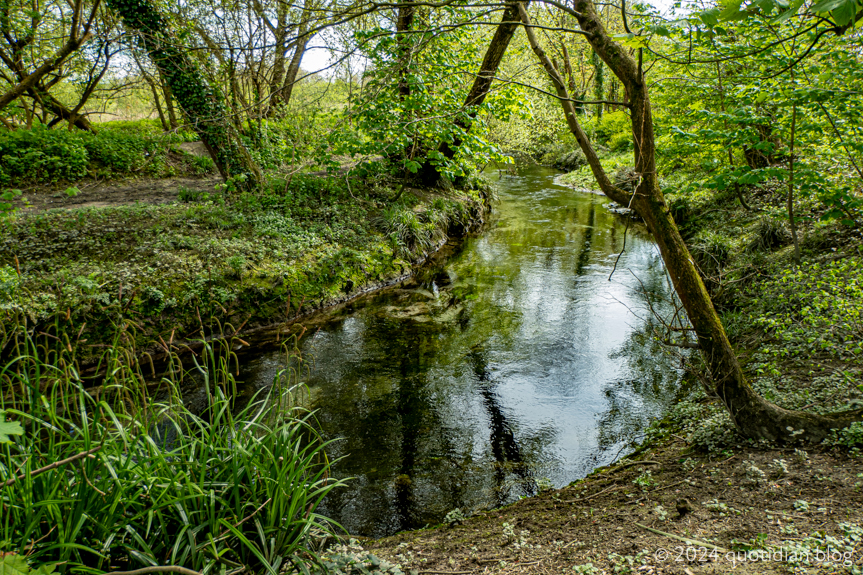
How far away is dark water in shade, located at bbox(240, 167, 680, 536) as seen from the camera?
4.24 metres

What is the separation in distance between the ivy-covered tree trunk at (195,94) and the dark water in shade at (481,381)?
14.8 ft

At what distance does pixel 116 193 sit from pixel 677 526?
40.5ft

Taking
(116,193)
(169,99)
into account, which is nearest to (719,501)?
(116,193)

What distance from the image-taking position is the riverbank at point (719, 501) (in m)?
2.38

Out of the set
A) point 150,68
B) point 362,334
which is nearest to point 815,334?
point 362,334

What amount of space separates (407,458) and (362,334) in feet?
10.4

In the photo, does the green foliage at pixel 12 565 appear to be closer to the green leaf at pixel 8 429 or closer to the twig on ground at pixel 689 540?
the green leaf at pixel 8 429

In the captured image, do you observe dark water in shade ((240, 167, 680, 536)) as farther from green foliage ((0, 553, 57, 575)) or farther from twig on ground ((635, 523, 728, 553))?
green foliage ((0, 553, 57, 575))

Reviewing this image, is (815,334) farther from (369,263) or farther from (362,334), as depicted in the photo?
(369,263)

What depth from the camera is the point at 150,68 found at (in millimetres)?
10352

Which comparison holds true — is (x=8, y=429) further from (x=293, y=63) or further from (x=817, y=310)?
(x=293, y=63)

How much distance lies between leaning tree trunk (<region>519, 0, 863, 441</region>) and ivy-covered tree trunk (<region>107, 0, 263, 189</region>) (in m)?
7.22

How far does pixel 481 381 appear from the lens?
6.03m

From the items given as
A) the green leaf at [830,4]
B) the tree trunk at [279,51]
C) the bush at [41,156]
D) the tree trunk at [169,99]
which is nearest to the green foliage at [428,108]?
the tree trunk at [279,51]
